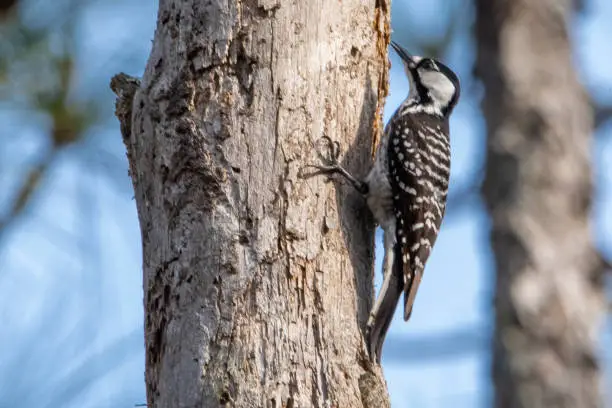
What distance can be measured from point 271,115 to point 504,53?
1994 mm

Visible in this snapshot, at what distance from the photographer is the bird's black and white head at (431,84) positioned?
5.12 metres

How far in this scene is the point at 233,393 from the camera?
320 centimetres

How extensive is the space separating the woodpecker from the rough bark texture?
194 centimetres

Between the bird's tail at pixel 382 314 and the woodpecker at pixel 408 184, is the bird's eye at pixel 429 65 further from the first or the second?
the bird's tail at pixel 382 314

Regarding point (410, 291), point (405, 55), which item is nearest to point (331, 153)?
point (410, 291)

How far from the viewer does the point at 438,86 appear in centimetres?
517

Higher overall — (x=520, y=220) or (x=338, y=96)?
(x=338, y=96)

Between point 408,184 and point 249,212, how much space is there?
1232 mm

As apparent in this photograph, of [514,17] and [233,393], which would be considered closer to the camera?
[514,17]

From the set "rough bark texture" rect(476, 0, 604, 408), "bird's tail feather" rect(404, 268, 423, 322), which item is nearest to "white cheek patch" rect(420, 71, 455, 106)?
"bird's tail feather" rect(404, 268, 423, 322)

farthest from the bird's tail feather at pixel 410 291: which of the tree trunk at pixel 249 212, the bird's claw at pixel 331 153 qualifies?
the bird's claw at pixel 331 153

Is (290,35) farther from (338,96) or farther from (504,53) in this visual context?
(504,53)

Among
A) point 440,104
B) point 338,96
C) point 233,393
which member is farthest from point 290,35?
point 440,104

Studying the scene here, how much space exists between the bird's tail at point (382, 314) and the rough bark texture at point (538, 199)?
1.93m
